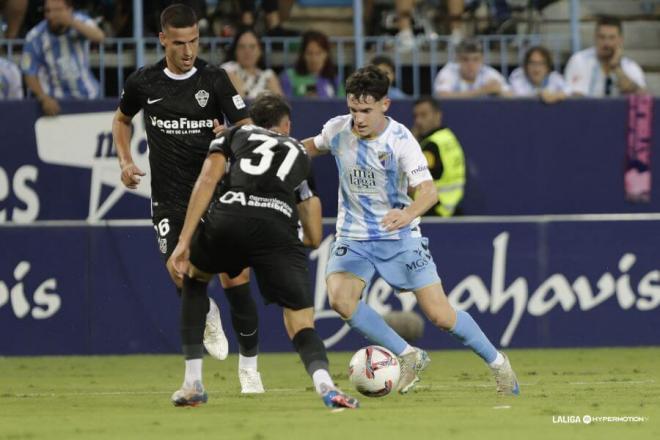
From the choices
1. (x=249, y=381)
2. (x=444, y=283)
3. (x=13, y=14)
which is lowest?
(x=444, y=283)

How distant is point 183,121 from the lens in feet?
31.3

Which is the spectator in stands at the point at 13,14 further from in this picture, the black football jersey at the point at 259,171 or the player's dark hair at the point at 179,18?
the black football jersey at the point at 259,171

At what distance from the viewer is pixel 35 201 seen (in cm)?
1420

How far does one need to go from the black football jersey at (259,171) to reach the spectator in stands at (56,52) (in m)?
6.08

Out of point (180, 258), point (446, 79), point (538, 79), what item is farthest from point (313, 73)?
point (180, 258)

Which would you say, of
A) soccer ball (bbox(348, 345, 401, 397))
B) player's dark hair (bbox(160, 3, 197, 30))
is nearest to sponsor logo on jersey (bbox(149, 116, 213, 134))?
player's dark hair (bbox(160, 3, 197, 30))

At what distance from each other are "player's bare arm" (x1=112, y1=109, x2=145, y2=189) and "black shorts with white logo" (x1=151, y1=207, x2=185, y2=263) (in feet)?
0.87

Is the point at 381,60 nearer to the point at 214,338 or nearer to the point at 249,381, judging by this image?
the point at 214,338

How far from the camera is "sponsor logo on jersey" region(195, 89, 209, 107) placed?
954 centimetres

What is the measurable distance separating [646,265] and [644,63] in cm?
360

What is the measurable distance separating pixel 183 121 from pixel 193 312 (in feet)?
5.10

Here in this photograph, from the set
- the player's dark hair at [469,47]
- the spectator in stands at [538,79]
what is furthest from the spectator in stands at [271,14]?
the spectator in stands at [538,79]

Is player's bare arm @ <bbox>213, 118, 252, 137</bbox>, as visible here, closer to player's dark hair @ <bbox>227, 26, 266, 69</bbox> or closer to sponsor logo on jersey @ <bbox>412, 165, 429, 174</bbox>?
sponsor logo on jersey @ <bbox>412, 165, 429, 174</bbox>

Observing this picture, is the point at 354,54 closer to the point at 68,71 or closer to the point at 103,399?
the point at 68,71
